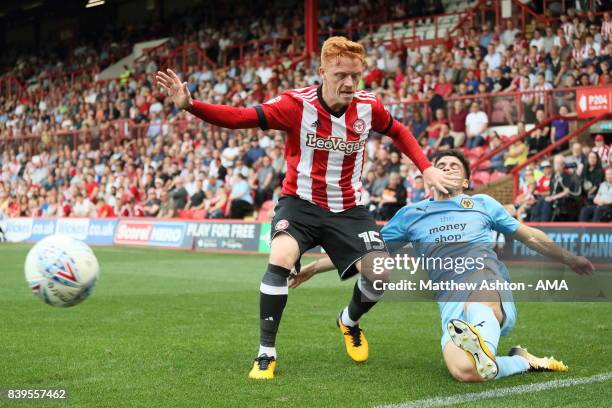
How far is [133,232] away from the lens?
23297mm

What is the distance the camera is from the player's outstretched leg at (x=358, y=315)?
6.45 m

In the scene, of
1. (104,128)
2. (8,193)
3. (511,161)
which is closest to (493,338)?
(511,161)

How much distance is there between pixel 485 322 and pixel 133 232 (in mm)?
18478

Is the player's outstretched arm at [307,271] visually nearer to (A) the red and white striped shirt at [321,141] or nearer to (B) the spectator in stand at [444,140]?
(A) the red and white striped shirt at [321,141]

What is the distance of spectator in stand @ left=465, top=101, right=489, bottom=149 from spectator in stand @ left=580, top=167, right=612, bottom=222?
3.85m

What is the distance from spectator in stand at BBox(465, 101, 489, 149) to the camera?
19.0 meters

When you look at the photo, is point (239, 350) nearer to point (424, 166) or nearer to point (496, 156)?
point (424, 166)

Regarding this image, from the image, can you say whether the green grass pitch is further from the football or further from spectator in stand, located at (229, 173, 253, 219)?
spectator in stand, located at (229, 173, 253, 219)

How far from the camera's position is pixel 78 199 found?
1068 inches

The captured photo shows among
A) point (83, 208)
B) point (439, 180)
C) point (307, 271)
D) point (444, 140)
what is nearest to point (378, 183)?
point (444, 140)

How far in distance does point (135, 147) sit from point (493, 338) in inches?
925

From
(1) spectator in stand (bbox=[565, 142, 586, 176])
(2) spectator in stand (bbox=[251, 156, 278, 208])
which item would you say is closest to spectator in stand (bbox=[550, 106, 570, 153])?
(1) spectator in stand (bbox=[565, 142, 586, 176])

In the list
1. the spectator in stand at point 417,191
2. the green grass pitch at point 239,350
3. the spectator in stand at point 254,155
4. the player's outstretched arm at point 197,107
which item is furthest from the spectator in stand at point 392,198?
the player's outstretched arm at point 197,107

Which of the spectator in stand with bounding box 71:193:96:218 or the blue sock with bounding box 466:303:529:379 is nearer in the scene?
the blue sock with bounding box 466:303:529:379
